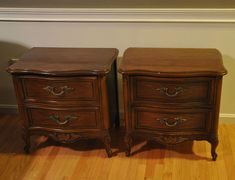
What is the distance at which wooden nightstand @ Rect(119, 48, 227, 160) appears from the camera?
1.74 m

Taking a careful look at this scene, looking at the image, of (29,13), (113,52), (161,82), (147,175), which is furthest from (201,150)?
(29,13)

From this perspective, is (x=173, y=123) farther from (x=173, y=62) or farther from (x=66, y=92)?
(x=66, y=92)

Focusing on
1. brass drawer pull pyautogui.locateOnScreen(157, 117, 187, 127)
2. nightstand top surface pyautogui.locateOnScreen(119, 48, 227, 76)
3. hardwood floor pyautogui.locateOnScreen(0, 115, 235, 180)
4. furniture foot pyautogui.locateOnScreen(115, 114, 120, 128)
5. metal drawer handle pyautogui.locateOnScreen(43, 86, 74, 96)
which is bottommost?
hardwood floor pyautogui.locateOnScreen(0, 115, 235, 180)

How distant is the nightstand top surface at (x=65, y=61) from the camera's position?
1.79 meters

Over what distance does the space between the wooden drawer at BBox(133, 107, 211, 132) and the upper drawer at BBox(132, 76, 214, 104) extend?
0.21 ft

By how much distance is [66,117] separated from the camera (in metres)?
1.94

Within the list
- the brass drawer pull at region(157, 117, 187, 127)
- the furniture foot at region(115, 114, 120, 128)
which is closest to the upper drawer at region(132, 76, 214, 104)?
the brass drawer pull at region(157, 117, 187, 127)

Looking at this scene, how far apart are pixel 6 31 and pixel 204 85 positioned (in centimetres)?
131

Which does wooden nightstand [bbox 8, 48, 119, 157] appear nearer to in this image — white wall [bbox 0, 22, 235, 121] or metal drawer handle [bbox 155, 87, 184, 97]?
white wall [bbox 0, 22, 235, 121]

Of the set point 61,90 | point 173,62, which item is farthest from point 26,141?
point 173,62

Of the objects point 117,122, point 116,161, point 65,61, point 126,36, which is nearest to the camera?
point 65,61

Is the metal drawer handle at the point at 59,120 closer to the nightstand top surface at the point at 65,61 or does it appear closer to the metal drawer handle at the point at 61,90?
the metal drawer handle at the point at 61,90

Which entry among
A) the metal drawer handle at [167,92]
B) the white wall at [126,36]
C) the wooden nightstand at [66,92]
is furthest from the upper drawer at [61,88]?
the white wall at [126,36]

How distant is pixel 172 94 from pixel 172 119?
151mm
